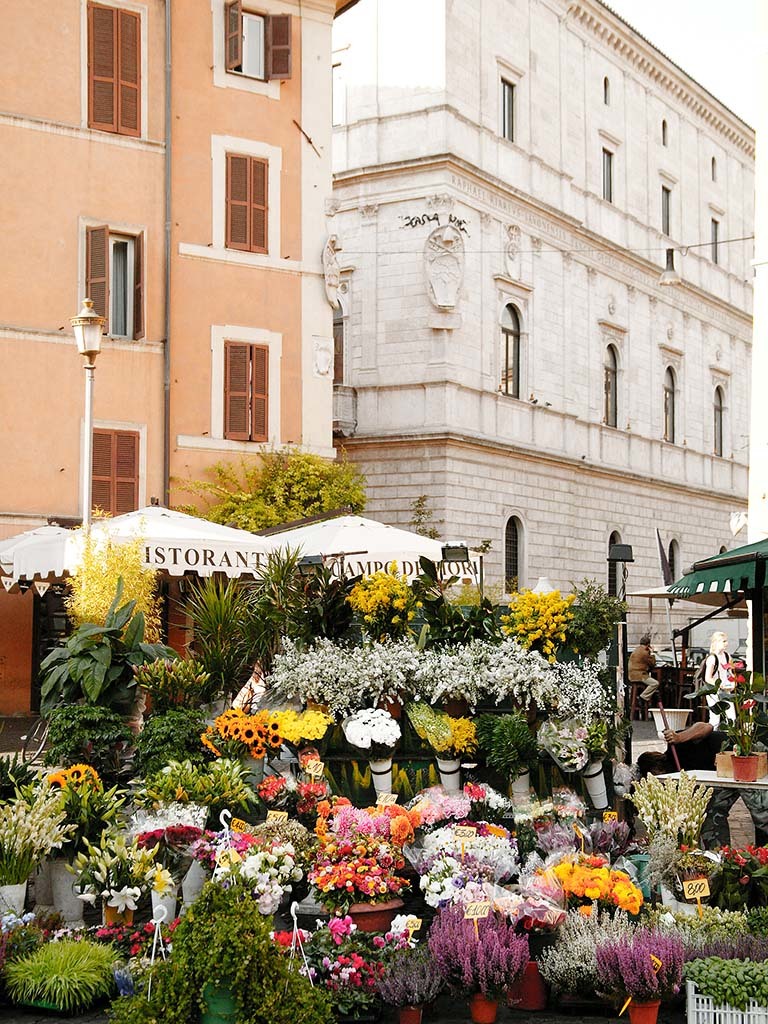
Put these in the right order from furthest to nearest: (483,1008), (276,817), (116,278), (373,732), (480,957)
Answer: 1. (116,278)
2. (373,732)
3. (276,817)
4. (483,1008)
5. (480,957)

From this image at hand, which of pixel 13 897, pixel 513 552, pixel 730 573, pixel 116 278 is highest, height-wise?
pixel 116 278

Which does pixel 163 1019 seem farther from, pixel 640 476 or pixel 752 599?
pixel 640 476

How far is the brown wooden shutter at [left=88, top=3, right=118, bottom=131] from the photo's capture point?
21234 millimetres

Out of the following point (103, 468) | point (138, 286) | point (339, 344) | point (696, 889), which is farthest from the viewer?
point (339, 344)

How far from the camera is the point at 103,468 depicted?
21.0m

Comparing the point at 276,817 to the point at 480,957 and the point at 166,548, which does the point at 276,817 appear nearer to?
the point at 480,957

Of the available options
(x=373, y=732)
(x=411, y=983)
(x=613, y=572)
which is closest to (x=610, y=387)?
(x=613, y=572)

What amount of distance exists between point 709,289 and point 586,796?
32970 millimetres

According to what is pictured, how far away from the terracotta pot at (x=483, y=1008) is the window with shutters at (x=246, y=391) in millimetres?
16276

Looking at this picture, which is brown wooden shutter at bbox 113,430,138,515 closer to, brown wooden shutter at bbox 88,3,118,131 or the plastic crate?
brown wooden shutter at bbox 88,3,118,131

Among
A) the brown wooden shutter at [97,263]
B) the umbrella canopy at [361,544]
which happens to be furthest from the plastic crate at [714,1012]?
the brown wooden shutter at [97,263]

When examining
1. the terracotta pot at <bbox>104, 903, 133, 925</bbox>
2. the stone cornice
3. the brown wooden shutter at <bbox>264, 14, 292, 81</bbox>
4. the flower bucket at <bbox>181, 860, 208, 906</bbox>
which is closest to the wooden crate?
the flower bucket at <bbox>181, 860, 208, 906</bbox>

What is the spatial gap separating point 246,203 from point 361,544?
29.5ft

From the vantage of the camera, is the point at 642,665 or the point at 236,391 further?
the point at 642,665
